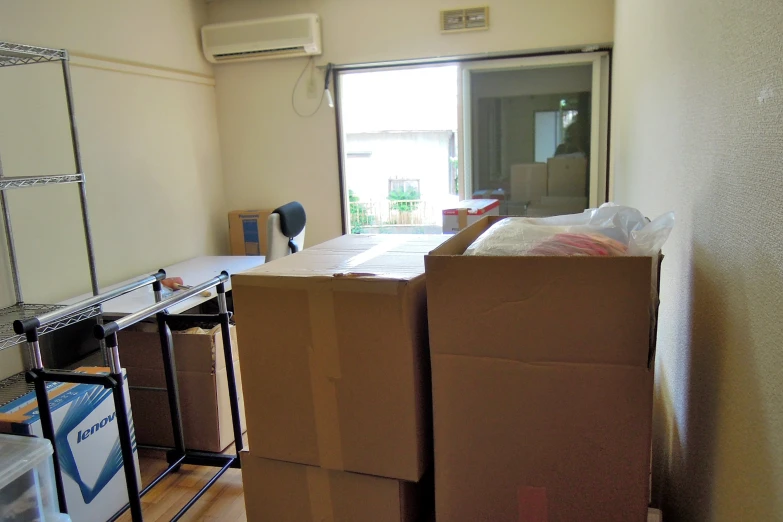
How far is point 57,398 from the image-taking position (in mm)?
2143

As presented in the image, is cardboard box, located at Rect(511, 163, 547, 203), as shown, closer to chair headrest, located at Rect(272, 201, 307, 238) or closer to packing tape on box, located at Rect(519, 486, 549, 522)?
chair headrest, located at Rect(272, 201, 307, 238)

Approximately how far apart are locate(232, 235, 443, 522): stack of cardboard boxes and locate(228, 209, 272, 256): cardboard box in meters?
3.19

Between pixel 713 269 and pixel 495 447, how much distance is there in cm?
46

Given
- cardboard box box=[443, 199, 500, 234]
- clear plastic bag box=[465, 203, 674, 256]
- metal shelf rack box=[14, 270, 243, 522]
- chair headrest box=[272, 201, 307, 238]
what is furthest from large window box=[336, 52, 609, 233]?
clear plastic bag box=[465, 203, 674, 256]

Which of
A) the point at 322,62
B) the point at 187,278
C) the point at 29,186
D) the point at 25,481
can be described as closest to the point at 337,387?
the point at 25,481

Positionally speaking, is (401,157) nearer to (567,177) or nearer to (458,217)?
(567,177)

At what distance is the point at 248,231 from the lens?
427 centimetres

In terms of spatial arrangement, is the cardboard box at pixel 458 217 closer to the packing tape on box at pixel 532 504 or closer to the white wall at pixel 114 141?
the packing tape on box at pixel 532 504

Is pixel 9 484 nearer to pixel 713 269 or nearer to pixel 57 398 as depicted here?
pixel 57 398

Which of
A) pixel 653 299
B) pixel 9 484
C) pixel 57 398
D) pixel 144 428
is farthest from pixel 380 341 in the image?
pixel 144 428

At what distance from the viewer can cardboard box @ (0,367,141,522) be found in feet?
6.73

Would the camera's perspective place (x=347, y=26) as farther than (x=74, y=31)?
Yes

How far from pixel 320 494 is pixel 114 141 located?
115 inches

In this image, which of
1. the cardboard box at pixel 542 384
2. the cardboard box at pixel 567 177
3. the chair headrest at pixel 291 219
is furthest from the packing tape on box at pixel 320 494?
the cardboard box at pixel 567 177
